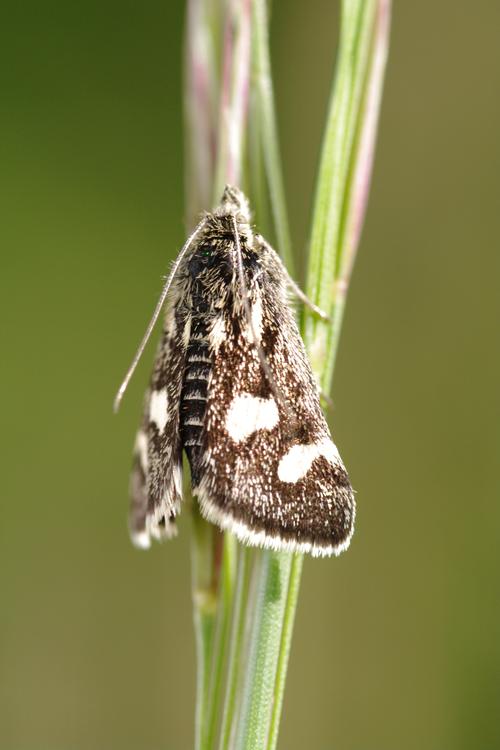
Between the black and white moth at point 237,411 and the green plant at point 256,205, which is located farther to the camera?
the black and white moth at point 237,411

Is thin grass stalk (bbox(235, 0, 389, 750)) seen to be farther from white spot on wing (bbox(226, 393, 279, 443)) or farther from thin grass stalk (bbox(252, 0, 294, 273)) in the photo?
white spot on wing (bbox(226, 393, 279, 443))

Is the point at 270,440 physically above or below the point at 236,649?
above

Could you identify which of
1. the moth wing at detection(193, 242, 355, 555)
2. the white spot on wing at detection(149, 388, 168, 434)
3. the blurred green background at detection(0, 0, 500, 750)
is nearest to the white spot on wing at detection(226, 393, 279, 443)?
the moth wing at detection(193, 242, 355, 555)

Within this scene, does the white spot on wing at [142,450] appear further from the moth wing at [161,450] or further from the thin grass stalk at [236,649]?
the thin grass stalk at [236,649]

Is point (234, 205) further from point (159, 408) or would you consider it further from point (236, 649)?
point (236, 649)

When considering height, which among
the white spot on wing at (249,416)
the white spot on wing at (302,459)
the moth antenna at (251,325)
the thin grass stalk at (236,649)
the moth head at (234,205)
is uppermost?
the moth head at (234,205)

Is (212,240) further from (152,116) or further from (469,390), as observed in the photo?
(152,116)

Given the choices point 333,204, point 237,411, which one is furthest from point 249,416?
point 333,204

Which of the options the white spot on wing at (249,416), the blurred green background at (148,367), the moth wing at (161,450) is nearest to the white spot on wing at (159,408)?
the moth wing at (161,450)
